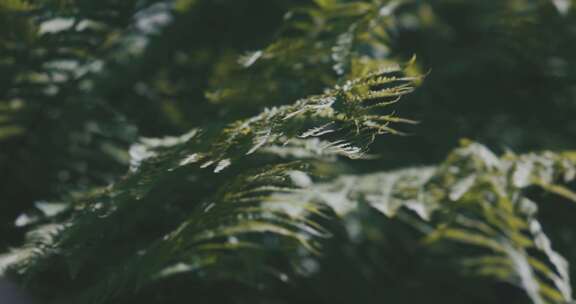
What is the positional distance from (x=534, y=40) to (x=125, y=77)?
0.90 m

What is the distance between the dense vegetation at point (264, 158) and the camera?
32.0 inches

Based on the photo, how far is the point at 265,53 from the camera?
956 millimetres

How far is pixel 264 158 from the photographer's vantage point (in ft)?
3.69

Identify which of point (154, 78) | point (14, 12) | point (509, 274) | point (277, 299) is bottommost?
point (509, 274)

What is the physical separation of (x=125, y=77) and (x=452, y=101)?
0.73m

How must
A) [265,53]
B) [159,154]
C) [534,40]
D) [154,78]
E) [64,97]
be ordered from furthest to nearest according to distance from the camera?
1. [534,40]
2. [154,78]
3. [64,97]
4. [265,53]
5. [159,154]

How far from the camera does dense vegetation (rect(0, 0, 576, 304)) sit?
0.81m

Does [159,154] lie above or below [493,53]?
above

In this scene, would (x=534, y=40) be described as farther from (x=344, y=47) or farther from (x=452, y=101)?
(x=344, y=47)

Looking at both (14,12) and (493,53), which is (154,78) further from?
(493,53)

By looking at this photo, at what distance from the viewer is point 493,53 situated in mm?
1521

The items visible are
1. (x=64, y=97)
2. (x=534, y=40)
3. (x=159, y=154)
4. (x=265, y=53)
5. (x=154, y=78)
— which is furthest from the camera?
(x=534, y=40)

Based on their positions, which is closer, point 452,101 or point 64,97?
point 64,97

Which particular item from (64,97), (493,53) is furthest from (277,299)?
(493,53)
